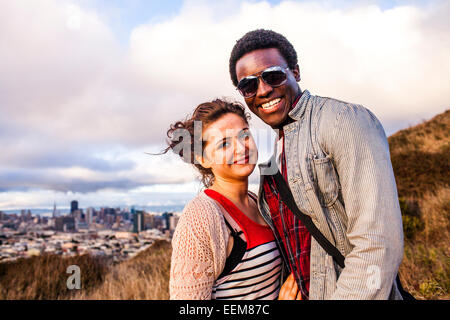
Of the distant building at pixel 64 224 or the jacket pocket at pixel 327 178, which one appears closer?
the jacket pocket at pixel 327 178

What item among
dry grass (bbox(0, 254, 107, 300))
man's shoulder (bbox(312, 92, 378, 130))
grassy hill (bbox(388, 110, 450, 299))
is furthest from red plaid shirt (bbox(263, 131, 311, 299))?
dry grass (bbox(0, 254, 107, 300))

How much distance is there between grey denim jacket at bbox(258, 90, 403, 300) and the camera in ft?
4.75

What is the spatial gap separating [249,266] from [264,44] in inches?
55.2

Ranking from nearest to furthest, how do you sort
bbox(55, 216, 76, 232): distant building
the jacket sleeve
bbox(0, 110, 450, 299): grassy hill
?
the jacket sleeve → bbox(0, 110, 450, 299): grassy hill → bbox(55, 216, 76, 232): distant building

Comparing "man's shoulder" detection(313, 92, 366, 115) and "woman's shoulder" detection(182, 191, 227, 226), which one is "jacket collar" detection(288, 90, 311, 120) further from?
"woman's shoulder" detection(182, 191, 227, 226)

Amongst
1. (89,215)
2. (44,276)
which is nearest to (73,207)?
(89,215)

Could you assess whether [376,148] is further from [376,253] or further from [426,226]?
[426,226]

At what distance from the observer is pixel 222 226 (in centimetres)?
183

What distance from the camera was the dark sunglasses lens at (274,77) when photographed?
6.50ft

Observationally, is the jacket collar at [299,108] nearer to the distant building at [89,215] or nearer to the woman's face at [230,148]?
the woman's face at [230,148]

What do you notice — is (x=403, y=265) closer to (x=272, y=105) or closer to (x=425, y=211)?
(x=425, y=211)

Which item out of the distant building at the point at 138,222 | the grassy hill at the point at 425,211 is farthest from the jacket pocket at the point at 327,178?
the distant building at the point at 138,222
